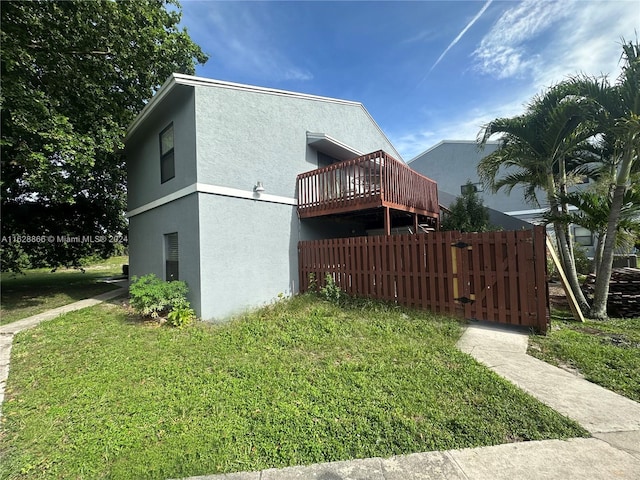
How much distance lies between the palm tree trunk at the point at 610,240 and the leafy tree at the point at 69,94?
11397 millimetres

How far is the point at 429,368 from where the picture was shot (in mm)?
3387

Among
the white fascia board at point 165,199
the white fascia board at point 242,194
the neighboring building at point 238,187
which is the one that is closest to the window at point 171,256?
the neighboring building at point 238,187

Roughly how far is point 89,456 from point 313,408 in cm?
184

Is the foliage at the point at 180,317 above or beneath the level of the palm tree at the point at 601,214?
beneath

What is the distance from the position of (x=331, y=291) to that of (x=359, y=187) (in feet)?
8.80

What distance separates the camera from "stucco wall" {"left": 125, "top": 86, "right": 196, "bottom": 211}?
631cm

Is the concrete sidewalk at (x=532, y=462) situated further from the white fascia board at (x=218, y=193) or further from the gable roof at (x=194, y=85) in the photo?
the gable roof at (x=194, y=85)

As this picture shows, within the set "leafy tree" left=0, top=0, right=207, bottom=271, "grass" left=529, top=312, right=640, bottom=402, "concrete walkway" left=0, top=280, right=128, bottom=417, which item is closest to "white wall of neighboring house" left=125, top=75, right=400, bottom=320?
"leafy tree" left=0, top=0, right=207, bottom=271

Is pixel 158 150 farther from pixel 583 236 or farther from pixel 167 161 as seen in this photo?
pixel 583 236

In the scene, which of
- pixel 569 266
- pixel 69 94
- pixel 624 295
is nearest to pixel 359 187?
pixel 569 266

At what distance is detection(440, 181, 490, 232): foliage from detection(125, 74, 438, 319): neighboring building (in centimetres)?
180

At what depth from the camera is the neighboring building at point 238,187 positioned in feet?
20.1

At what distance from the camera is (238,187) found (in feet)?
21.7

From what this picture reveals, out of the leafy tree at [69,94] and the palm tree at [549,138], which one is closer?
the palm tree at [549,138]
